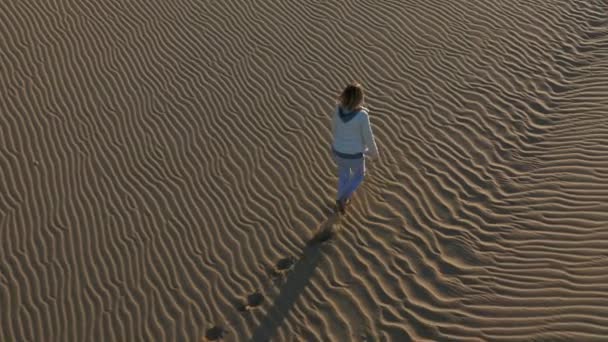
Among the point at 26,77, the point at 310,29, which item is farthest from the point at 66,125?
the point at 310,29

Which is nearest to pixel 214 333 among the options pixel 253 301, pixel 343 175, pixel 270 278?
pixel 253 301

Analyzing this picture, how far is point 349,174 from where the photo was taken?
6336mm

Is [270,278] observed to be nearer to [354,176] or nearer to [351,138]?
[354,176]

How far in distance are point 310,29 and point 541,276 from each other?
237 inches

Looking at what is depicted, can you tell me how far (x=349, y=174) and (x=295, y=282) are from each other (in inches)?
48.1

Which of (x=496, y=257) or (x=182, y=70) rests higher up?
(x=182, y=70)

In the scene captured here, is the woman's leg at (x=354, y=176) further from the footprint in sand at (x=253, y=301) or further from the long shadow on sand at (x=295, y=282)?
the footprint in sand at (x=253, y=301)

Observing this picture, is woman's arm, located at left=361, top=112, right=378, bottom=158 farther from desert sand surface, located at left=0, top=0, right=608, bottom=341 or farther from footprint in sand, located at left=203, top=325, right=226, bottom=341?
footprint in sand, located at left=203, top=325, right=226, bottom=341

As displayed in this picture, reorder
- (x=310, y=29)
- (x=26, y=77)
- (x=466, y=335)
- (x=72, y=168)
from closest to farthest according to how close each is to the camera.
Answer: (x=466, y=335) < (x=72, y=168) < (x=26, y=77) < (x=310, y=29)

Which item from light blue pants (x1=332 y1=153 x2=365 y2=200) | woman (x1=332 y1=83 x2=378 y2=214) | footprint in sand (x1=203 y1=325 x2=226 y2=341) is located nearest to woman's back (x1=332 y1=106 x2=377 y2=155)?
woman (x1=332 y1=83 x2=378 y2=214)

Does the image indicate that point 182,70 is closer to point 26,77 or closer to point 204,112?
point 204,112

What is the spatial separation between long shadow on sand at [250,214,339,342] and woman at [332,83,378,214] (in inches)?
16.9

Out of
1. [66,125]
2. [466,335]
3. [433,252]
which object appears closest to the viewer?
[466,335]

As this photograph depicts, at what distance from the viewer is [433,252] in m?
6.09
